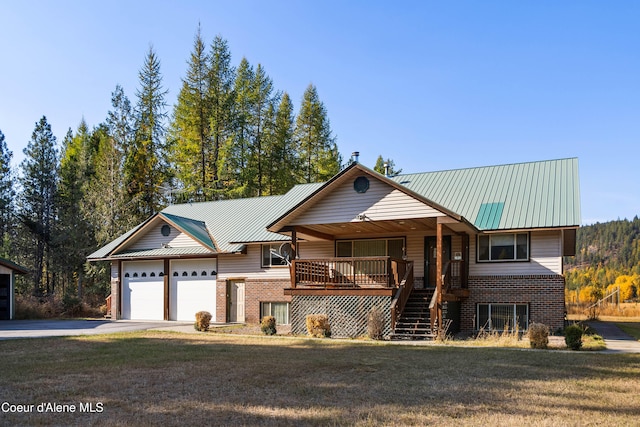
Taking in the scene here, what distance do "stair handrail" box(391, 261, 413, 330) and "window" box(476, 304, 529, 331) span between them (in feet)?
9.50

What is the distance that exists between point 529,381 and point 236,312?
681 inches

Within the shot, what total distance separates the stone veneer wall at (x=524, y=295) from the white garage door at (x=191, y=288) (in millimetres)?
11368

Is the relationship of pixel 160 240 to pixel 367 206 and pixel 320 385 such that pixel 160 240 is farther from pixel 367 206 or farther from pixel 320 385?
pixel 320 385

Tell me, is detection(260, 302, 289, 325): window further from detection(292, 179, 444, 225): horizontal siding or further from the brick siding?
detection(292, 179, 444, 225): horizontal siding

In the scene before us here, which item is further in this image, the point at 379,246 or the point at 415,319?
the point at 379,246

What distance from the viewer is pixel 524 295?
19266mm

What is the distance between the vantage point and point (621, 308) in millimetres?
34875

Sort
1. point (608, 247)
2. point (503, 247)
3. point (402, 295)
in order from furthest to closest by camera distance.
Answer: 1. point (608, 247)
2. point (503, 247)
3. point (402, 295)

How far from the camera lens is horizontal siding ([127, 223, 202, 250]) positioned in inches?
1011

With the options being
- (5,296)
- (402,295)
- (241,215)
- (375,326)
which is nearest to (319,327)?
(375,326)

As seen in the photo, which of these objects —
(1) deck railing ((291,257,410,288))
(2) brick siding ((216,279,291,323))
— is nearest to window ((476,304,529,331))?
(1) deck railing ((291,257,410,288))

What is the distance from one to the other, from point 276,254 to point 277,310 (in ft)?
7.91

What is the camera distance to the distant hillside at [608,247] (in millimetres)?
91812

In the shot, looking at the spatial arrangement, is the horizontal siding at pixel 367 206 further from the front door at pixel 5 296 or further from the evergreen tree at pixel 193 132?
the evergreen tree at pixel 193 132
